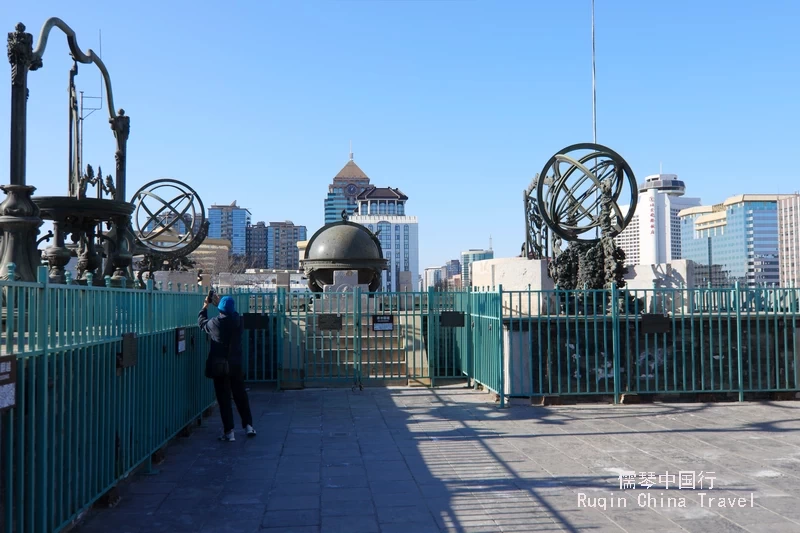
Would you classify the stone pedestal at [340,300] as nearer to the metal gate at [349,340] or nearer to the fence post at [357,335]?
the metal gate at [349,340]

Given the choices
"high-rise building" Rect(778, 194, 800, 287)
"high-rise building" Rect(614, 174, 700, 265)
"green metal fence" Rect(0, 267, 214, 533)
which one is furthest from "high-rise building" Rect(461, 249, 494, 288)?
"high-rise building" Rect(778, 194, 800, 287)

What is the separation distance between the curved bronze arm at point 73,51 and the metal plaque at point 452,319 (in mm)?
7069

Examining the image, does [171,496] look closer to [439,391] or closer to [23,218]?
[23,218]

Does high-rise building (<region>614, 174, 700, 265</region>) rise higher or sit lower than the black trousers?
higher

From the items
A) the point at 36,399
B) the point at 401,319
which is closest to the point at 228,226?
the point at 401,319

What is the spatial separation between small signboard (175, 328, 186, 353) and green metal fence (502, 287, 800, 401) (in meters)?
5.42

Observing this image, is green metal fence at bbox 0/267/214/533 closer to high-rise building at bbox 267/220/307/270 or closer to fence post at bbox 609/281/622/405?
fence post at bbox 609/281/622/405

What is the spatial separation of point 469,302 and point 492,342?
1654mm

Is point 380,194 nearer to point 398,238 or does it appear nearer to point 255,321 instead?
point 398,238

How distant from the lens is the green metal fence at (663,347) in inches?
464

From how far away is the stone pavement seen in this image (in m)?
5.82

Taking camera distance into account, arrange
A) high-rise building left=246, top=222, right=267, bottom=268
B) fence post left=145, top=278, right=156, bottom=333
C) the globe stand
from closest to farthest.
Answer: the globe stand → fence post left=145, top=278, right=156, bottom=333 → high-rise building left=246, top=222, right=267, bottom=268

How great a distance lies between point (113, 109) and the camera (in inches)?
437

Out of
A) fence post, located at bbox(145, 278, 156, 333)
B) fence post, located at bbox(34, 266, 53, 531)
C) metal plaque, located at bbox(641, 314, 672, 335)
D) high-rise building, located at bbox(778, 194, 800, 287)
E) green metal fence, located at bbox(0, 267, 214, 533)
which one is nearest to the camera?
green metal fence, located at bbox(0, 267, 214, 533)
